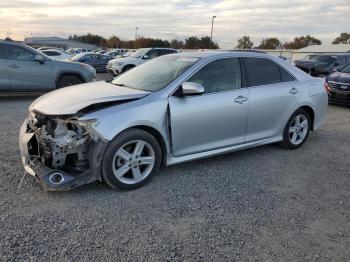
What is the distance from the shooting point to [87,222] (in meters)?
3.77

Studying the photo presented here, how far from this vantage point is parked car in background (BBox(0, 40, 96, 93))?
10.5 m

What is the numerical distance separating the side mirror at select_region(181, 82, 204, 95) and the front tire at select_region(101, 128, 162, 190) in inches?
28.4

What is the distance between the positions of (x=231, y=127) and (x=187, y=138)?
2.59 feet

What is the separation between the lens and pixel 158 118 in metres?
4.67

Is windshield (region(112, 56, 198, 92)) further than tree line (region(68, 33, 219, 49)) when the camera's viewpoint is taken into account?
No

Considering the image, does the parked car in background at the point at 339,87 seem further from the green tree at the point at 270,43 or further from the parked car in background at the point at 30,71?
the green tree at the point at 270,43

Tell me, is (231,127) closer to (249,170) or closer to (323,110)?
(249,170)

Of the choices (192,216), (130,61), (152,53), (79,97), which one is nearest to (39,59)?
(79,97)

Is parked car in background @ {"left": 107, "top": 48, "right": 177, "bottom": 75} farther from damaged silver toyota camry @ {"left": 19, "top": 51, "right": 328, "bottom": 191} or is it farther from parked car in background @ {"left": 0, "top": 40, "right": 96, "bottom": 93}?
damaged silver toyota camry @ {"left": 19, "top": 51, "right": 328, "bottom": 191}

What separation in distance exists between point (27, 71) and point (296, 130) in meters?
7.50

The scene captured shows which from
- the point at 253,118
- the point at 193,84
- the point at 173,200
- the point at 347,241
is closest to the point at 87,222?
the point at 173,200

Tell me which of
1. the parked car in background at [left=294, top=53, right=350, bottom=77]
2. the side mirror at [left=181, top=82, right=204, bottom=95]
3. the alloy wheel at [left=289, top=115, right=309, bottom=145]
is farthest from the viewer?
the parked car in background at [left=294, top=53, right=350, bottom=77]

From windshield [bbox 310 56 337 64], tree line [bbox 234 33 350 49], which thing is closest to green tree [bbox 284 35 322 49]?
tree line [bbox 234 33 350 49]

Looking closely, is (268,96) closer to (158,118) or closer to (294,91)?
(294,91)
